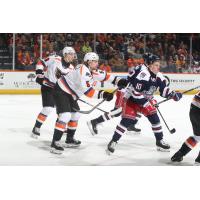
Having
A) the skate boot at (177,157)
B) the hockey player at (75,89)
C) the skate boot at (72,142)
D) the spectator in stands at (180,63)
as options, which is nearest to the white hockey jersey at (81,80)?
the hockey player at (75,89)

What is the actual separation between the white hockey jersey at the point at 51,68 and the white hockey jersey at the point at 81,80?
202 mm

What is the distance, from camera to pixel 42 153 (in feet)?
12.2

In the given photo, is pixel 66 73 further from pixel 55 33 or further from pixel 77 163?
pixel 77 163

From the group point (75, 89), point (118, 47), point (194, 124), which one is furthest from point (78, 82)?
point (194, 124)

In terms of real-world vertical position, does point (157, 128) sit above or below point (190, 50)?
below

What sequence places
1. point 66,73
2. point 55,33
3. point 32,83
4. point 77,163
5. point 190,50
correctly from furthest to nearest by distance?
1. point 32,83
2. point 190,50
3. point 55,33
4. point 66,73
5. point 77,163

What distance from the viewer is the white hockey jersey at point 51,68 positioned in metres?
3.89

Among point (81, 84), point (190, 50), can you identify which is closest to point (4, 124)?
point (81, 84)

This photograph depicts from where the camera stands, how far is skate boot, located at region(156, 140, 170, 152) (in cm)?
371

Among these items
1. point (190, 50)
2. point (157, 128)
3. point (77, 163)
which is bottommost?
point (77, 163)

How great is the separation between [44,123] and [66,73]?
56 centimetres

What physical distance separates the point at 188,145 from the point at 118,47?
1.29 meters

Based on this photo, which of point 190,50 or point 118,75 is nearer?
point 118,75

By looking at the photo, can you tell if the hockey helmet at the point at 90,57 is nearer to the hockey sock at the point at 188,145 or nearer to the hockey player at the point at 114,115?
the hockey player at the point at 114,115
